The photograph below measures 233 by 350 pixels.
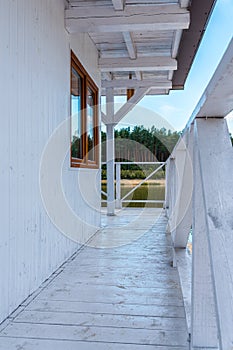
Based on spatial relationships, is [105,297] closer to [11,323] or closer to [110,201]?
[11,323]

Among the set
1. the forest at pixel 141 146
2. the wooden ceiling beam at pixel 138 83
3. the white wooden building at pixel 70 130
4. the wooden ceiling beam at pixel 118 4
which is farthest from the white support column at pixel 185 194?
the forest at pixel 141 146

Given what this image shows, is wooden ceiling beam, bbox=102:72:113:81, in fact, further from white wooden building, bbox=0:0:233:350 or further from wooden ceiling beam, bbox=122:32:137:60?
wooden ceiling beam, bbox=122:32:137:60

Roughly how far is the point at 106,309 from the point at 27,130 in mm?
1202

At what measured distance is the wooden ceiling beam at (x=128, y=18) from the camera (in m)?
3.12

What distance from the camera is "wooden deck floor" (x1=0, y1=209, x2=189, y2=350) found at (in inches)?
64.1

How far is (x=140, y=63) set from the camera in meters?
4.67

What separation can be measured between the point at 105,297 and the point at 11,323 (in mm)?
619

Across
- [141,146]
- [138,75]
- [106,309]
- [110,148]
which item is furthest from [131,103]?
[106,309]

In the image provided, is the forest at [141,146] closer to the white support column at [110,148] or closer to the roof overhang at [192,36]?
the white support column at [110,148]

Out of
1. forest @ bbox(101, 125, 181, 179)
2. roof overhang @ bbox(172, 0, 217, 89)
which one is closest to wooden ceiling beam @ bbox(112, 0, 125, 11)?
roof overhang @ bbox(172, 0, 217, 89)

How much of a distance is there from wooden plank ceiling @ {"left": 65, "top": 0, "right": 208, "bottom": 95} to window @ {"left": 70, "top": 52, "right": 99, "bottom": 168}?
1.35ft

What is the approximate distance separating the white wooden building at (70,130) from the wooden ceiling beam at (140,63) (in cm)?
1

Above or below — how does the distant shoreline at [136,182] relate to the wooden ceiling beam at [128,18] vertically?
below

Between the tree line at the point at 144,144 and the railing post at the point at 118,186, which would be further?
the tree line at the point at 144,144
